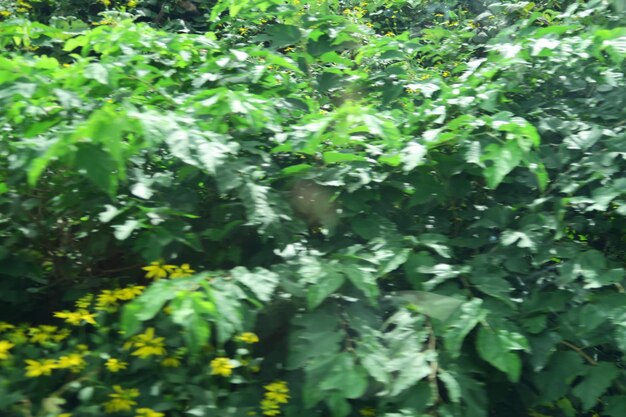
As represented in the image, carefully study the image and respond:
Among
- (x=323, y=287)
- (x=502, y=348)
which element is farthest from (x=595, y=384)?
(x=323, y=287)

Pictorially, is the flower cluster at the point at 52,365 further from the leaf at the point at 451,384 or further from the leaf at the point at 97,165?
the leaf at the point at 451,384

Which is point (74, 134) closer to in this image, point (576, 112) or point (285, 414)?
point (285, 414)

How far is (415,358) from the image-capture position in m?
2.05

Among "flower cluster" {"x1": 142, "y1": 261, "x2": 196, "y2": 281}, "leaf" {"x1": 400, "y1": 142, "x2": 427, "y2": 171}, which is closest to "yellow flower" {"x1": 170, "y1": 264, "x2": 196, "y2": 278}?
"flower cluster" {"x1": 142, "y1": 261, "x2": 196, "y2": 281}

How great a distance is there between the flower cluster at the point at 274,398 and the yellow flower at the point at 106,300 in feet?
1.84

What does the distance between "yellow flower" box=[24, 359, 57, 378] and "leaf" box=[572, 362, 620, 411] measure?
59.1 inches

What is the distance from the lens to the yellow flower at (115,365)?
218 centimetres

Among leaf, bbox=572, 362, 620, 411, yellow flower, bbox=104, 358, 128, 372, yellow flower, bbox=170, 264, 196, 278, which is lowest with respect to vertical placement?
leaf, bbox=572, 362, 620, 411

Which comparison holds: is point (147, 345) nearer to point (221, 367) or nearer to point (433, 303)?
point (221, 367)

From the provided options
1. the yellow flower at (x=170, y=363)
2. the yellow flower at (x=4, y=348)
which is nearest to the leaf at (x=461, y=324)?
the yellow flower at (x=170, y=363)

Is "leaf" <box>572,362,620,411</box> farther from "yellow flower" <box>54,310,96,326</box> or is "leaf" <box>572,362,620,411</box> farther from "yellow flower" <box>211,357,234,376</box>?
"yellow flower" <box>54,310,96,326</box>

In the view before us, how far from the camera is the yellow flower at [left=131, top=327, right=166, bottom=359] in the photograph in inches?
86.0

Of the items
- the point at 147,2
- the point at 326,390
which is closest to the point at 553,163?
the point at 326,390

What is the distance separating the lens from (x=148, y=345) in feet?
7.27
